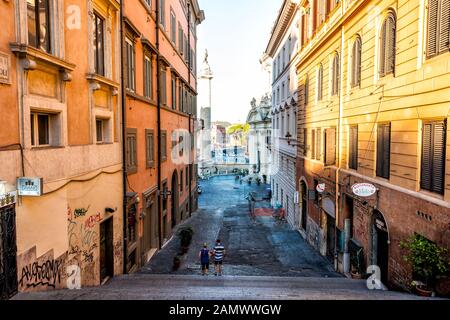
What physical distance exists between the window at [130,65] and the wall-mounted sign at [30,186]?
739cm

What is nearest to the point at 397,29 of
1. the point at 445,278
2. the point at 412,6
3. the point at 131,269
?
the point at 412,6

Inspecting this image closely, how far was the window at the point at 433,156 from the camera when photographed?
805 centimetres

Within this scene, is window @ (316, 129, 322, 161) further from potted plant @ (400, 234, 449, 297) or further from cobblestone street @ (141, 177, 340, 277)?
potted plant @ (400, 234, 449, 297)

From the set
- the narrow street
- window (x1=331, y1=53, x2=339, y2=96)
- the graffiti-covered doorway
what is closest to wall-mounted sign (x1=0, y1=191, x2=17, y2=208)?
the graffiti-covered doorway

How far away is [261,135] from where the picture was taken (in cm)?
5738

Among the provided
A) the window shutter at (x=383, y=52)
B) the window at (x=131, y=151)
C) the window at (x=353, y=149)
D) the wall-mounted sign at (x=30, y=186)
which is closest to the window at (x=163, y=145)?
the window at (x=131, y=151)

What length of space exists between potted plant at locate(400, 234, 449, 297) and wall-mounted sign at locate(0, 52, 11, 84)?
347 inches

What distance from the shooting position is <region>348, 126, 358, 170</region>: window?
13.4 m

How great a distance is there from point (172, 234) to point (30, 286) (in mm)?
15115

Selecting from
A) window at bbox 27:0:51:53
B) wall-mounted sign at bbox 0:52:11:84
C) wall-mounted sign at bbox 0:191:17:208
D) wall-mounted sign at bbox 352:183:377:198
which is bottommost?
wall-mounted sign at bbox 352:183:377:198

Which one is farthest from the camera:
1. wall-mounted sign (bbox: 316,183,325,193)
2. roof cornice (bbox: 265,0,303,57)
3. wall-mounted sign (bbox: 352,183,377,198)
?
roof cornice (bbox: 265,0,303,57)

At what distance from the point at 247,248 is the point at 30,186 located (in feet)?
46.0

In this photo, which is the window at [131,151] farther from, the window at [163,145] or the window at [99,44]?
the window at [163,145]

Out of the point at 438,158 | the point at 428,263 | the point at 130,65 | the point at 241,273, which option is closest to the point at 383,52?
the point at 438,158
